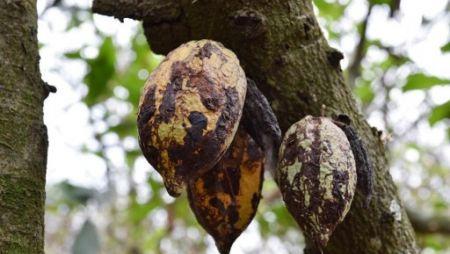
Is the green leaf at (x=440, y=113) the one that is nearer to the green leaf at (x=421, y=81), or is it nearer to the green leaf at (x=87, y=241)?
the green leaf at (x=421, y=81)

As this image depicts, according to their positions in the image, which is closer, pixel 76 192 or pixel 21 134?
pixel 21 134

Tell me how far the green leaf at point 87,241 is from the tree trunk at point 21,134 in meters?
0.95

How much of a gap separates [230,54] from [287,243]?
2546 millimetres

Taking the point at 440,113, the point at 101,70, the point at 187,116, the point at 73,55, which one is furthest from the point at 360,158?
the point at 73,55

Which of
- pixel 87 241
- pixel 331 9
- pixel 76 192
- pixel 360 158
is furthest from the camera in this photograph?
pixel 331 9

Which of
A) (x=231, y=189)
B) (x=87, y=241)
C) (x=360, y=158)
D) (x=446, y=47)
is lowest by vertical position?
(x=87, y=241)

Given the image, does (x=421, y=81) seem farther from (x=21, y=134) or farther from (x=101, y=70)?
(x=21, y=134)

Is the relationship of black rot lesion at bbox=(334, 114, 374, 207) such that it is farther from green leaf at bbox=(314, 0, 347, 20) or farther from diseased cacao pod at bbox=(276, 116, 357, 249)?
green leaf at bbox=(314, 0, 347, 20)

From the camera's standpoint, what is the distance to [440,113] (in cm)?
199

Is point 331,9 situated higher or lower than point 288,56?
lower

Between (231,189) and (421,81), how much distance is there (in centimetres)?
134

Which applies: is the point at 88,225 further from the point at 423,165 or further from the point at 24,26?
the point at 423,165

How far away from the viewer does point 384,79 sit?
237cm

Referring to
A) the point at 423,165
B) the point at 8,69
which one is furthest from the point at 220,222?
the point at 423,165
